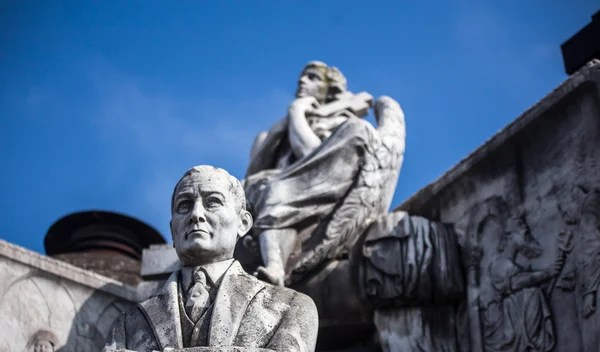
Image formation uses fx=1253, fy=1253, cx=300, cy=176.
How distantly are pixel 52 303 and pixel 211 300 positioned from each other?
Answer: 4.38 meters

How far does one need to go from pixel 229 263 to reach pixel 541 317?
11.5ft

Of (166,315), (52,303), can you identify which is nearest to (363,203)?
(52,303)

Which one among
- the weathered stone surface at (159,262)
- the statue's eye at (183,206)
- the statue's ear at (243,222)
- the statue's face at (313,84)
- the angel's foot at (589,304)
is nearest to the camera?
the statue's eye at (183,206)

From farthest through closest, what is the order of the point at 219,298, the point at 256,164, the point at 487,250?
the point at 256,164 → the point at 487,250 → the point at 219,298

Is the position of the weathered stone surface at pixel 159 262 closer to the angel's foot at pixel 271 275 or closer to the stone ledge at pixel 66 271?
the stone ledge at pixel 66 271

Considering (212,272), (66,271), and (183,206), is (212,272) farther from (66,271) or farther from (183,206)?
(66,271)

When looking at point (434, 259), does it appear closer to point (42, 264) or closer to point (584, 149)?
point (584, 149)

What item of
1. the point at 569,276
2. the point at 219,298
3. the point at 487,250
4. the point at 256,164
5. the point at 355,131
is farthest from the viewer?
the point at 256,164

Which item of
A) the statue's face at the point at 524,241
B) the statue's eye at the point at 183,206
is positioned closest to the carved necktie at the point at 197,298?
the statue's eye at the point at 183,206

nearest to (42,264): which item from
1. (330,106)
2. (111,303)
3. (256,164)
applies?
(111,303)

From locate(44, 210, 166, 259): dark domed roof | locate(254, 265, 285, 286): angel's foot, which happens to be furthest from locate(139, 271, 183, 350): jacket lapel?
locate(44, 210, 166, 259): dark domed roof

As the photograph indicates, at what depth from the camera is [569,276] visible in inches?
408

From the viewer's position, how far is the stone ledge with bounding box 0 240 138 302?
38.6ft

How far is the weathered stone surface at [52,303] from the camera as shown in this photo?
11.5 m
